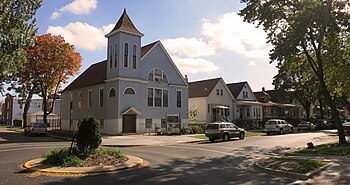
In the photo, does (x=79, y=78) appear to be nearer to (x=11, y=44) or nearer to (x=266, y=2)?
(x=11, y=44)

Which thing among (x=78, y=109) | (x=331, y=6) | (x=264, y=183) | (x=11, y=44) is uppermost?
(x=331, y=6)

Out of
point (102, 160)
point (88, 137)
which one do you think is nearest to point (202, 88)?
point (88, 137)

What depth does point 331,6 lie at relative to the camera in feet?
66.2

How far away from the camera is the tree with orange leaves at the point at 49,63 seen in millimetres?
43000

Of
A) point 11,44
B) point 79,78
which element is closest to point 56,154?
point 11,44

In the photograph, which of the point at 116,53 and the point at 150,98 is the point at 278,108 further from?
the point at 116,53

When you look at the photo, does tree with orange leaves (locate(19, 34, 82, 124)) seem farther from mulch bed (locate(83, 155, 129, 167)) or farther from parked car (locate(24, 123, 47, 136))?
mulch bed (locate(83, 155, 129, 167))

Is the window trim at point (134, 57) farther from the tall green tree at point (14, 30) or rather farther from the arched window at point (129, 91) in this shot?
the tall green tree at point (14, 30)

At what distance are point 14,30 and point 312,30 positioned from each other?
19.0 metres

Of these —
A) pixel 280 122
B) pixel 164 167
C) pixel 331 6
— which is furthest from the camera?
pixel 280 122

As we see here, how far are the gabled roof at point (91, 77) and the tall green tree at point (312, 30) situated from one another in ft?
74.2

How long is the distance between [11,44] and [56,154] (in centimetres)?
1059

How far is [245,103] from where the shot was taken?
177ft

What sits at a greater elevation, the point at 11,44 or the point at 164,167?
the point at 11,44
